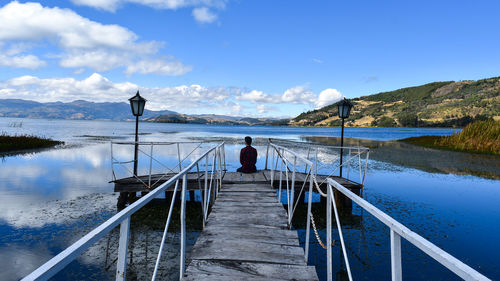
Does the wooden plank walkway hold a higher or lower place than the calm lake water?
higher

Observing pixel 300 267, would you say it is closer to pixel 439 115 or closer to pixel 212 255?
pixel 212 255

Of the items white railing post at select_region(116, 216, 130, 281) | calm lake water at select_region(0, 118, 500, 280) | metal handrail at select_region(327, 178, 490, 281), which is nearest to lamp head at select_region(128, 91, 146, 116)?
calm lake water at select_region(0, 118, 500, 280)

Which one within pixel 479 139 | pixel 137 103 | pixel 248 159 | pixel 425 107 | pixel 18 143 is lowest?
pixel 18 143

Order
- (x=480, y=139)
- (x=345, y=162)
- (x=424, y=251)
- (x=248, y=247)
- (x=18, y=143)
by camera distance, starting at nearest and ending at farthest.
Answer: (x=424, y=251) → (x=248, y=247) → (x=345, y=162) → (x=18, y=143) → (x=480, y=139)

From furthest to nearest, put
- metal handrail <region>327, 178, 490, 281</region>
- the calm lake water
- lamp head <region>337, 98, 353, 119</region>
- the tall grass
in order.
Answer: the tall grass, lamp head <region>337, 98, 353, 119</region>, the calm lake water, metal handrail <region>327, 178, 490, 281</region>

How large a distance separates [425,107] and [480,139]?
129747 mm

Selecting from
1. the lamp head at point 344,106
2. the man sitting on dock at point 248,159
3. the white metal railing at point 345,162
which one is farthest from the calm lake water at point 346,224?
the lamp head at point 344,106

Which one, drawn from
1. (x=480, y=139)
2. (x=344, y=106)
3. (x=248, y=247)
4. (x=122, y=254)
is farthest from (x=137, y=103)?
(x=480, y=139)

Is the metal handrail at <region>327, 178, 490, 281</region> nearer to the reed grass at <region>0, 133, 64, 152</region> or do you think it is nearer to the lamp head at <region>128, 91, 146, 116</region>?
the lamp head at <region>128, 91, 146, 116</region>

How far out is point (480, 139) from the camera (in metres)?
26.9

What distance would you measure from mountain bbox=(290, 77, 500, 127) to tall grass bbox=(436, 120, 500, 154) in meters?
78.4

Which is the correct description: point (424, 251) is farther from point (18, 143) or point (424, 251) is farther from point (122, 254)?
point (18, 143)

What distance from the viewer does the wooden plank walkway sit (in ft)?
11.5

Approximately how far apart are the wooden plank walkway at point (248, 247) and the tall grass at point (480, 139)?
96.6 feet
